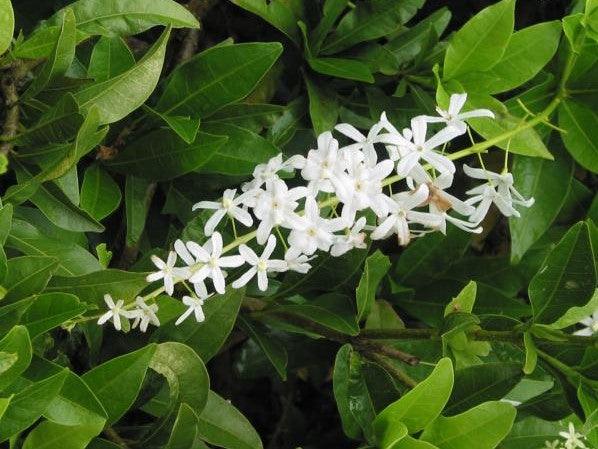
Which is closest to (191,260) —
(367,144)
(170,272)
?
(170,272)

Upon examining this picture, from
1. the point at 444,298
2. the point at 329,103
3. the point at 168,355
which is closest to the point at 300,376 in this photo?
the point at 444,298

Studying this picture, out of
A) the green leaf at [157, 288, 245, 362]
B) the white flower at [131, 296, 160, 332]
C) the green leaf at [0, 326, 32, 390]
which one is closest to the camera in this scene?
the green leaf at [0, 326, 32, 390]

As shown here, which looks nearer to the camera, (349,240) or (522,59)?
(349,240)

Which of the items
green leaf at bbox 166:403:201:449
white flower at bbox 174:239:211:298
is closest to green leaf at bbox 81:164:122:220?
white flower at bbox 174:239:211:298

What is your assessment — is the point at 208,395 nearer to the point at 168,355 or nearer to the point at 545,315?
the point at 168,355

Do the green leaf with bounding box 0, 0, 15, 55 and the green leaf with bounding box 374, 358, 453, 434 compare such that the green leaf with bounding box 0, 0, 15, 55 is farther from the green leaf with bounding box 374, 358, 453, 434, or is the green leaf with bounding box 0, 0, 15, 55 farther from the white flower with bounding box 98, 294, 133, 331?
the green leaf with bounding box 374, 358, 453, 434

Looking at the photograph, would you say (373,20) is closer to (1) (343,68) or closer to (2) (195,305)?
(1) (343,68)
